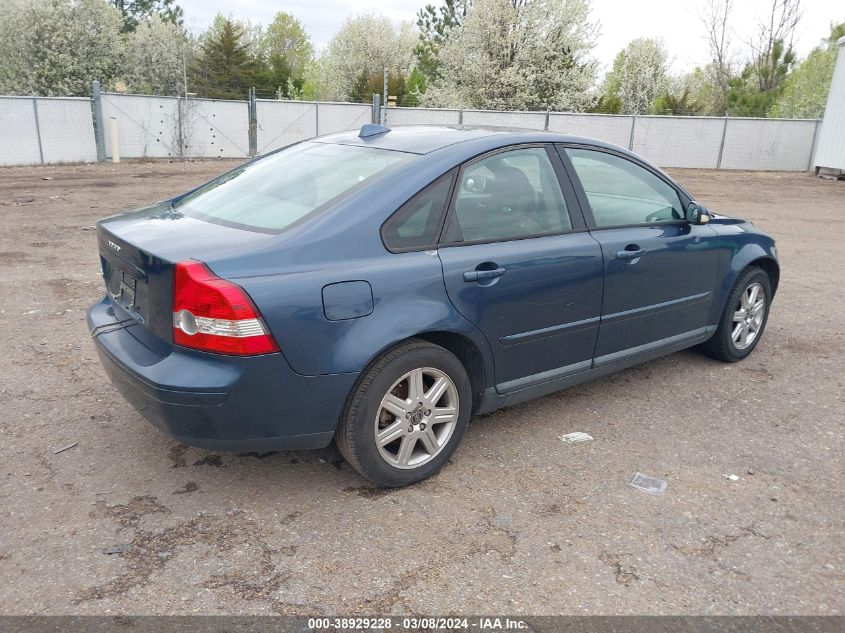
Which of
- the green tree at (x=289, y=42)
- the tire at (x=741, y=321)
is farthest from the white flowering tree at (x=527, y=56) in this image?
the green tree at (x=289, y=42)

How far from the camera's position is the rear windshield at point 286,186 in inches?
131

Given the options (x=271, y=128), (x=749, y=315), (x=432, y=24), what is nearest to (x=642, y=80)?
(x=432, y=24)

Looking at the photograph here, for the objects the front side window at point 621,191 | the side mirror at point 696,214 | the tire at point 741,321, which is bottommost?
the tire at point 741,321

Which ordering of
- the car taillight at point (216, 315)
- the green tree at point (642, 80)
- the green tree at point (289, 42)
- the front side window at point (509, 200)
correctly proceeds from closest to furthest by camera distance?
the car taillight at point (216, 315)
the front side window at point (509, 200)
the green tree at point (642, 80)
the green tree at point (289, 42)

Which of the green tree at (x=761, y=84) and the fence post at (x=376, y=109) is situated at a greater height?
the green tree at (x=761, y=84)

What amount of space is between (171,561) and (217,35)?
5796cm

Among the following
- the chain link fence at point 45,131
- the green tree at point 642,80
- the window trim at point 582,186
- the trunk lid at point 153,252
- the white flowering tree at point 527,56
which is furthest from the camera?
the green tree at point 642,80

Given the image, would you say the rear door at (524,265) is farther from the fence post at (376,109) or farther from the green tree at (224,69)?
the green tree at (224,69)

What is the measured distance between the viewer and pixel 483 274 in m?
3.42

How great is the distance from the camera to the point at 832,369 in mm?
5137

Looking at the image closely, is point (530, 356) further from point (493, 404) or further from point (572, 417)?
point (572, 417)

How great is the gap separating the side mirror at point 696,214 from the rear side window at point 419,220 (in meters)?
1.84

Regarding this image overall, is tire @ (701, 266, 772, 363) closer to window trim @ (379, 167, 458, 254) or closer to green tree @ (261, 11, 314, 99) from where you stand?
window trim @ (379, 167, 458, 254)

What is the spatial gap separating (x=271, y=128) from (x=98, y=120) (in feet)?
16.9
